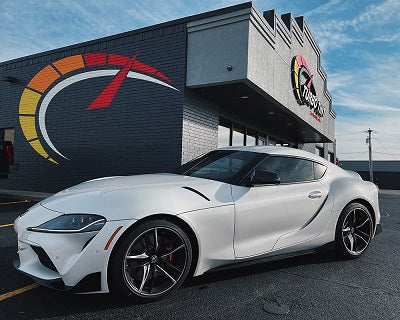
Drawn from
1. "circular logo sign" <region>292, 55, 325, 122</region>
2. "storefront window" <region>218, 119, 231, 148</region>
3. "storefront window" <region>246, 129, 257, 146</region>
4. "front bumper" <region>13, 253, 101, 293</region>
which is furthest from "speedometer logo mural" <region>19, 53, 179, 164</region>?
"front bumper" <region>13, 253, 101, 293</region>

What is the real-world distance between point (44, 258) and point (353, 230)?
3.46 meters

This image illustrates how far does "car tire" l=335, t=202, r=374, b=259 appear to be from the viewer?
3.94 m

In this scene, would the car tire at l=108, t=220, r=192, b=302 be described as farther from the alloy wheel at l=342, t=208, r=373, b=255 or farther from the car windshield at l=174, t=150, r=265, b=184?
the alloy wheel at l=342, t=208, r=373, b=255

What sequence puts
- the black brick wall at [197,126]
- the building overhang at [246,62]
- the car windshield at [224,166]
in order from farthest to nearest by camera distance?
the black brick wall at [197,126] < the building overhang at [246,62] < the car windshield at [224,166]

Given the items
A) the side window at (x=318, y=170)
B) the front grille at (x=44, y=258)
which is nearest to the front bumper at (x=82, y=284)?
the front grille at (x=44, y=258)

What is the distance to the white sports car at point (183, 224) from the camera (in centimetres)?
252

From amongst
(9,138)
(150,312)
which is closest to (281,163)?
(150,312)

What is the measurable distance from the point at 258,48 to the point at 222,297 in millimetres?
8075

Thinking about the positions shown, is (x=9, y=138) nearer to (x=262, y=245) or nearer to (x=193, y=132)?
(x=193, y=132)

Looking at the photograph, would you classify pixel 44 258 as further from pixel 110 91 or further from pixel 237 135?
pixel 237 135

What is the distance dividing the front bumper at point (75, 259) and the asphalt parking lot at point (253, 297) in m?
0.26

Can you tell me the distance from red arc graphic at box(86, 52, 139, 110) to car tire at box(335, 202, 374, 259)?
8.28 m

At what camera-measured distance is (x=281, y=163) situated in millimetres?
3797

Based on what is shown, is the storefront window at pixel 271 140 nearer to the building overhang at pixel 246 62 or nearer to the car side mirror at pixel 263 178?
the building overhang at pixel 246 62
